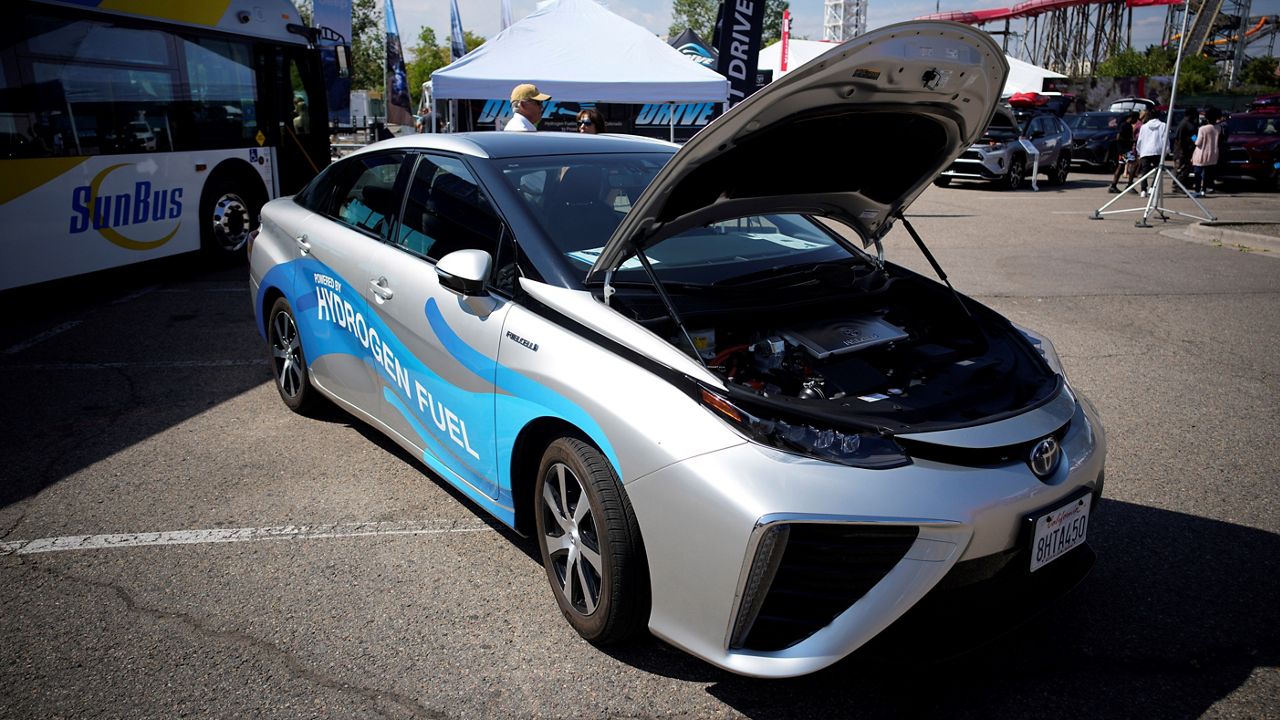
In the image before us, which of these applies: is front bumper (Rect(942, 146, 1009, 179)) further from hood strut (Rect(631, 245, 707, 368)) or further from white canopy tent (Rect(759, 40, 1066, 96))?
hood strut (Rect(631, 245, 707, 368))

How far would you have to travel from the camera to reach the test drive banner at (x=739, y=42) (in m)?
13.5

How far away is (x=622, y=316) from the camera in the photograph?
277 cm

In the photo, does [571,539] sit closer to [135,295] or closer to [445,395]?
[445,395]

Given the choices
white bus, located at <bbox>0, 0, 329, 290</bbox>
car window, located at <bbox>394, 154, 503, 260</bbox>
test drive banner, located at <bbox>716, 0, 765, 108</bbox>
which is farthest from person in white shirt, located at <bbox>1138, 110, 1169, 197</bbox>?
car window, located at <bbox>394, 154, 503, 260</bbox>

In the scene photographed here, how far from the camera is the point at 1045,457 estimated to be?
2576 mm

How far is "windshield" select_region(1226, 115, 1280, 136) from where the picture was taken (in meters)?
19.9

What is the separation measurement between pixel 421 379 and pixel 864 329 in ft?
5.87

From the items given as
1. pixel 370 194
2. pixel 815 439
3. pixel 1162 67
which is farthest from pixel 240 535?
pixel 1162 67

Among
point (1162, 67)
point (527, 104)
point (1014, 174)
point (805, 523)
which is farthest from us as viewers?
point (1162, 67)

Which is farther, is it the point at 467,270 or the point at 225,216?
the point at 225,216

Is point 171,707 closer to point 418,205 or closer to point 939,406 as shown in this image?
point 418,205

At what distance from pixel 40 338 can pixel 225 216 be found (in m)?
3.48

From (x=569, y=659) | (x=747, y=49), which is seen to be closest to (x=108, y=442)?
(x=569, y=659)

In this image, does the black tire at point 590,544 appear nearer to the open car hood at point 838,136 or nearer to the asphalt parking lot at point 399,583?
the asphalt parking lot at point 399,583
